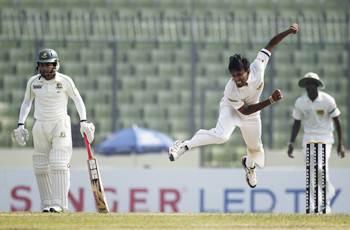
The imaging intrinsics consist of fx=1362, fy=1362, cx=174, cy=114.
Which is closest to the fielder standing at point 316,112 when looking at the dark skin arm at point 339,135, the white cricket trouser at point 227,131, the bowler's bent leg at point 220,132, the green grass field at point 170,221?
the dark skin arm at point 339,135

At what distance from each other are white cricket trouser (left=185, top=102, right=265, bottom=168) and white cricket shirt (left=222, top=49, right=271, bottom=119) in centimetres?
14

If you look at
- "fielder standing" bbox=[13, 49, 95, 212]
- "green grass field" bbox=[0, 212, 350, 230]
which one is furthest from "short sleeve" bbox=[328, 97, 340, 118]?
"fielder standing" bbox=[13, 49, 95, 212]

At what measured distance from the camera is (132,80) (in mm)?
25500

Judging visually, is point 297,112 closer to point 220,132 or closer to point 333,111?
point 333,111

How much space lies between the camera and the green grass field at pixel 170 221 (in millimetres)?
13562

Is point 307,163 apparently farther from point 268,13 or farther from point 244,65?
point 268,13

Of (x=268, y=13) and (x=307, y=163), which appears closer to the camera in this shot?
(x=307, y=163)

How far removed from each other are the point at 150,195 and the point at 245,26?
531 centimetres

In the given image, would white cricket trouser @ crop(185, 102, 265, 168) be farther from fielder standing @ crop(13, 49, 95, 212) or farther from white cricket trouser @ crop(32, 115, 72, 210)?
white cricket trouser @ crop(32, 115, 72, 210)

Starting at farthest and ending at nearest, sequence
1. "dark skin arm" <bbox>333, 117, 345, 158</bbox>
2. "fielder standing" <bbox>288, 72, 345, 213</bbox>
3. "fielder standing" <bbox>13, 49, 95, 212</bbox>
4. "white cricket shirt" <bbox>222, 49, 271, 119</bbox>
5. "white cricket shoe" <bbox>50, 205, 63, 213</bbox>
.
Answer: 1. "dark skin arm" <bbox>333, 117, 345, 158</bbox>
2. "fielder standing" <bbox>288, 72, 345, 213</bbox>
3. "fielder standing" <bbox>13, 49, 95, 212</bbox>
4. "white cricket shoe" <bbox>50, 205, 63, 213</bbox>
5. "white cricket shirt" <bbox>222, 49, 271, 119</bbox>

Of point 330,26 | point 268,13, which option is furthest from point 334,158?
point 268,13

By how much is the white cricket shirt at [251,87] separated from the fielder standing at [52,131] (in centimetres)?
173

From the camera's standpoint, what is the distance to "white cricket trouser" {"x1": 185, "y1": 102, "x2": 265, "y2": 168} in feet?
49.9

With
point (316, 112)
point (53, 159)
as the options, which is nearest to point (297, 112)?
point (316, 112)
